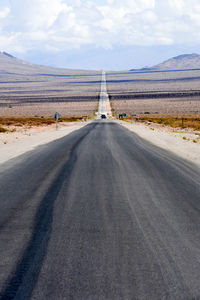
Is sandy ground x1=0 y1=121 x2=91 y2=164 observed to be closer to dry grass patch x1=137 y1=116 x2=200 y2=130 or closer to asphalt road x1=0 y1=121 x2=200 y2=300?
asphalt road x1=0 y1=121 x2=200 y2=300

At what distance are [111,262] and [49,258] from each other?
2.74ft

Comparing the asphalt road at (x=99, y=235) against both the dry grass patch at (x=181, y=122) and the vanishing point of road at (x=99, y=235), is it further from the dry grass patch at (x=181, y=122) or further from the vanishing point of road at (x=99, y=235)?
the dry grass patch at (x=181, y=122)

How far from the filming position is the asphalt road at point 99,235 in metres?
3.96

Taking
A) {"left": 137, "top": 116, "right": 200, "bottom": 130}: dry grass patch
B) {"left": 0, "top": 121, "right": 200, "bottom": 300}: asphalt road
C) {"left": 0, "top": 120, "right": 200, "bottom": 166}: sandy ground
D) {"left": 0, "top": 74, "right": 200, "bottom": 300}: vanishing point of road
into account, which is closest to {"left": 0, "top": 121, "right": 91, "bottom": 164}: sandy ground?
{"left": 0, "top": 120, "right": 200, "bottom": 166}: sandy ground

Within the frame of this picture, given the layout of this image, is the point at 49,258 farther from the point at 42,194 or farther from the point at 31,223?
the point at 42,194

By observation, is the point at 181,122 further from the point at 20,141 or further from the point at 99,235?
the point at 99,235

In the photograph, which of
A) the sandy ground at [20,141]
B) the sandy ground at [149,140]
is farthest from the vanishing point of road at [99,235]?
the sandy ground at [20,141]

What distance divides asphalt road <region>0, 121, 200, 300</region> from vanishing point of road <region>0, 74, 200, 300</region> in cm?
1

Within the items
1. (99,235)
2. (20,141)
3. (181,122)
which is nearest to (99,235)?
(99,235)

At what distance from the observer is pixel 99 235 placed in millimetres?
5445

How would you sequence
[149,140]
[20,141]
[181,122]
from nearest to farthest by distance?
1. [149,140]
2. [20,141]
3. [181,122]

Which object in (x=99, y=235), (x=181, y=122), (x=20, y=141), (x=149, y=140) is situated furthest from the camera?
(x=181, y=122)

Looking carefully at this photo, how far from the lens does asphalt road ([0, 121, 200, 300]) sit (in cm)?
396

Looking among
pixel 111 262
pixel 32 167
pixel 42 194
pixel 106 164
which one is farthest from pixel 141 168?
pixel 111 262
